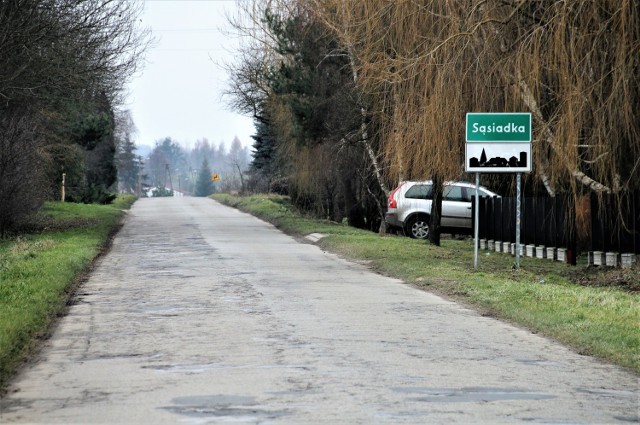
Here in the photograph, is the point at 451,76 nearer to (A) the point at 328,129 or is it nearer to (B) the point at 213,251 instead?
(B) the point at 213,251

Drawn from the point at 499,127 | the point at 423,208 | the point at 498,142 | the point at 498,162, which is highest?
the point at 499,127

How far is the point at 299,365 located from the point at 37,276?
966 centimetres

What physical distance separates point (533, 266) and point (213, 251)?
7.55 m

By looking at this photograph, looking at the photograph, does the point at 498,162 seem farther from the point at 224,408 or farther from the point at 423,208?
the point at 423,208

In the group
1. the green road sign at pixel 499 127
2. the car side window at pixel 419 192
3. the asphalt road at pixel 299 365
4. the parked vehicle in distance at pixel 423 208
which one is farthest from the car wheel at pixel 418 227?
the asphalt road at pixel 299 365

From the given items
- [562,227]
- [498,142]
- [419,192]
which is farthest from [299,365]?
[419,192]

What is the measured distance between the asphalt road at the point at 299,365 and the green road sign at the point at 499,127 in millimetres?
4076

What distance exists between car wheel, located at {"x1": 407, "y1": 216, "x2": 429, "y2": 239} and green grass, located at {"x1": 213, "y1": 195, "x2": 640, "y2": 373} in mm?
3649

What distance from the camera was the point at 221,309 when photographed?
571 inches

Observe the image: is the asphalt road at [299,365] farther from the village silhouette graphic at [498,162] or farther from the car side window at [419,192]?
the car side window at [419,192]

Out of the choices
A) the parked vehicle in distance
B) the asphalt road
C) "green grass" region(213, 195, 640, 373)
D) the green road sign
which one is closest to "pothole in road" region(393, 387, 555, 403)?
the asphalt road

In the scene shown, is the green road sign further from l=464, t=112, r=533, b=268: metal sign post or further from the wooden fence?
the wooden fence

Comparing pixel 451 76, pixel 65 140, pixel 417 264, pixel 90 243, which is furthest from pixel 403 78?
pixel 65 140

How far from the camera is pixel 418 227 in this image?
37281 millimetres
